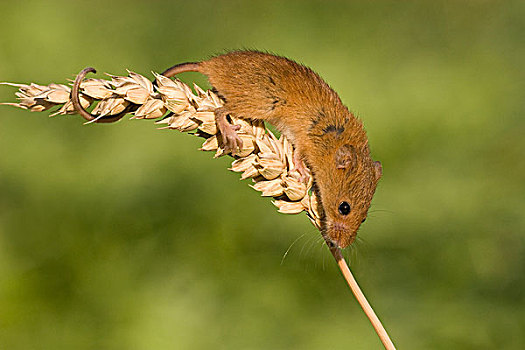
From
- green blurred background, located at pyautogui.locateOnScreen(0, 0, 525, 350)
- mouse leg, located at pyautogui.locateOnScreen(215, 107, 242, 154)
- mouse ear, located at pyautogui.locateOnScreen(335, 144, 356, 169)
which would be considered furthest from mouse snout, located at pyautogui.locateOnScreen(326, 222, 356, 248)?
green blurred background, located at pyautogui.locateOnScreen(0, 0, 525, 350)

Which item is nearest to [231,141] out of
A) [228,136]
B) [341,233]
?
[228,136]

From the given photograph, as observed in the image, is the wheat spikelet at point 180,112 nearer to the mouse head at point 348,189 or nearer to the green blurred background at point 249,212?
the mouse head at point 348,189

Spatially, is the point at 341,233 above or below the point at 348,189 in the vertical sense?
below

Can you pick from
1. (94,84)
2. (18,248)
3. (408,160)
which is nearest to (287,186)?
(94,84)

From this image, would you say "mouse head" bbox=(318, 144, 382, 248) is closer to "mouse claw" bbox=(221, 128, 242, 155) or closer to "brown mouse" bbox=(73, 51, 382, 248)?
"brown mouse" bbox=(73, 51, 382, 248)

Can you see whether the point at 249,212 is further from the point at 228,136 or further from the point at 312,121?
the point at 228,136

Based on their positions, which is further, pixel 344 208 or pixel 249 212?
pixel 249 212

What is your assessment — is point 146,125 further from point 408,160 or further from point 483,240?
point 483,240
